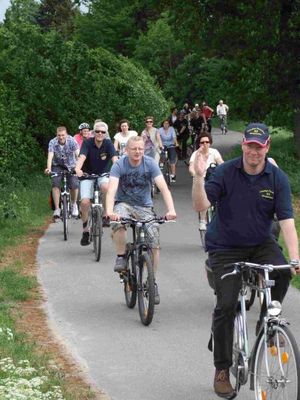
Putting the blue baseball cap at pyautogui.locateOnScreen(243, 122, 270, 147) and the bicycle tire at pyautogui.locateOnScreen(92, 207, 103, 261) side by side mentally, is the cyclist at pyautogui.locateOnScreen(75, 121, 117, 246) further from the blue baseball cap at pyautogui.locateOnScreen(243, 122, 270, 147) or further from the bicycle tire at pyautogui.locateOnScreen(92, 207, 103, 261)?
the blue baseball cap at pyautogui.locateOnScreen(243, 122, 270, 147)

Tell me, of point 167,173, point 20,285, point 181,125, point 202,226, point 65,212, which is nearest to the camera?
point 20,285

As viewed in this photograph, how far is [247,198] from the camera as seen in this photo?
7055 mm

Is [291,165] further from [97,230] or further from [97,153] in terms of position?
[97,230]

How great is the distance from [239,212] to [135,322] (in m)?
3.52

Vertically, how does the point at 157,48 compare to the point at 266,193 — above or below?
above

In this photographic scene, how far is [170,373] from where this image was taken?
8.27 meters

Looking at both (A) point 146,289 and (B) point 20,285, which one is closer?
(A) point 146,289

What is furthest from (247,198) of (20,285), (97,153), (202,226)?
(97,153)

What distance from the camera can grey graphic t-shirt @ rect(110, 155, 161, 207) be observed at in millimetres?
10977

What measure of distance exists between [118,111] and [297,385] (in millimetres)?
25723

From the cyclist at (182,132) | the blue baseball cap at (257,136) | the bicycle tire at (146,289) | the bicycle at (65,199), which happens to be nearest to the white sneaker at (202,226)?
the bicycle at (65,199)

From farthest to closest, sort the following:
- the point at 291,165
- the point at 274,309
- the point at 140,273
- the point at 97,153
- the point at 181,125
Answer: the point at 181,125
the point at 291,165
the point at 97,153
the point at 140,273
the point at 274,309

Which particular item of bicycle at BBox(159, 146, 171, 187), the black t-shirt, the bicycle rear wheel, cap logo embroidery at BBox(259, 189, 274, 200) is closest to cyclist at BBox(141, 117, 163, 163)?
bicycle at BBox(159, 146, 171, 187)

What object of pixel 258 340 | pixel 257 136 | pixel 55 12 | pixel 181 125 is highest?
pixel 55 12
